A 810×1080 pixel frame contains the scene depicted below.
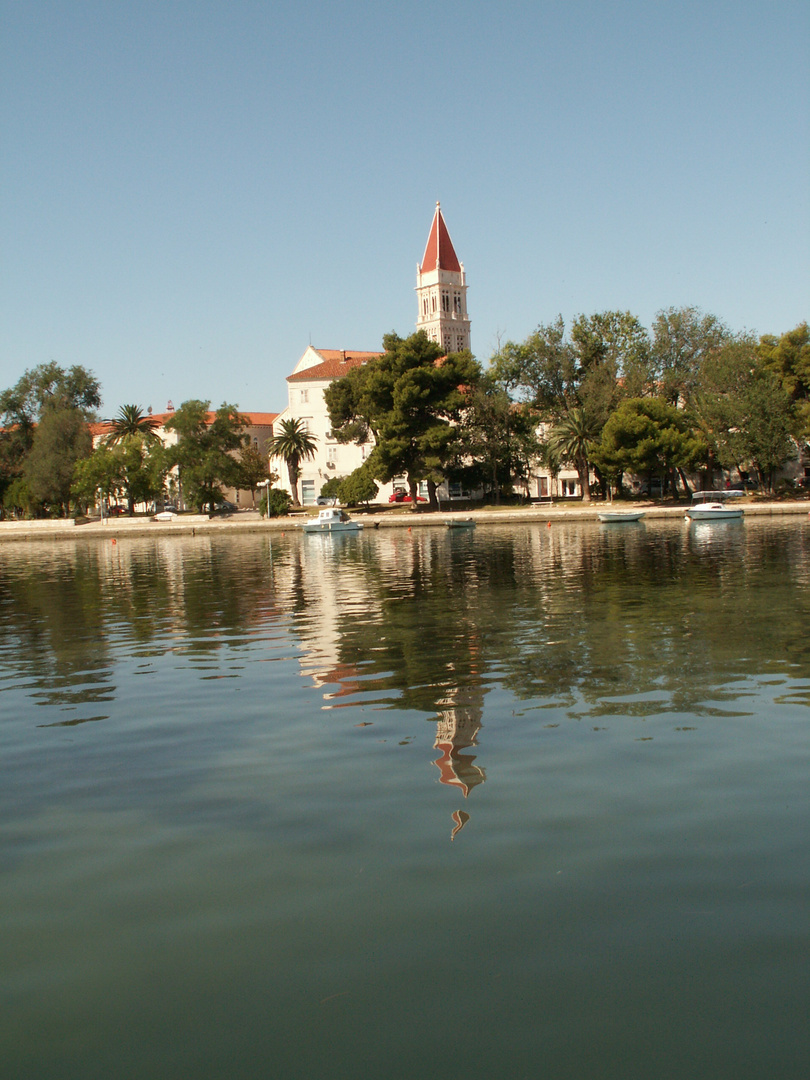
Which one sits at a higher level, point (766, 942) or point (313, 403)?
point (313, 403)

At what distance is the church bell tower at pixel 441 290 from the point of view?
129250 millimetres

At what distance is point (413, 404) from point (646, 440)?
876 inches

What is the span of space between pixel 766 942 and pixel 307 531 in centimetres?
6986

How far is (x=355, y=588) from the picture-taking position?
31.4 metres

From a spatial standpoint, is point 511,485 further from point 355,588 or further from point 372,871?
point 372,871

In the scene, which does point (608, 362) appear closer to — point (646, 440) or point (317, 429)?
point (646, 440)

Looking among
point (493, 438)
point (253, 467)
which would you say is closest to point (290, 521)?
point (493, 438)

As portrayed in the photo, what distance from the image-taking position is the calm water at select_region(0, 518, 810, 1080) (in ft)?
16.8

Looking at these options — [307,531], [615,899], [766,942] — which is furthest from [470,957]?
[307,531]

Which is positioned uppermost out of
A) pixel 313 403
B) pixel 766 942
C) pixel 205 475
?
pixel 313 403

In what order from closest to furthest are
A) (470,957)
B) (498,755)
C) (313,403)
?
(470,957) → (498,755) → (313,403)

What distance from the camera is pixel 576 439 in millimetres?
87688

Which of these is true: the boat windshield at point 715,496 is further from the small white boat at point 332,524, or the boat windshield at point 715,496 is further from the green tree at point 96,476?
the green tree at point 96,476

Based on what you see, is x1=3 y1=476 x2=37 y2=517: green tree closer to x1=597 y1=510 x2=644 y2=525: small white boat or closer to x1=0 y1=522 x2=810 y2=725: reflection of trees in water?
x1=0 y1=522 x2=810 y2=725: reflection of trees in water
